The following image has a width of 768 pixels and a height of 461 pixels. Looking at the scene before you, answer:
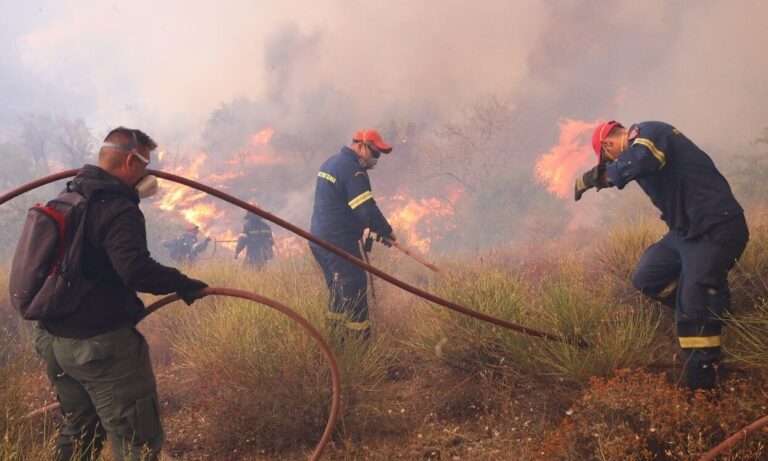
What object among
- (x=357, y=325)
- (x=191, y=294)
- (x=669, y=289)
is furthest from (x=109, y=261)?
(x=669, y=289)

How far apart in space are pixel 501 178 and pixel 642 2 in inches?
646

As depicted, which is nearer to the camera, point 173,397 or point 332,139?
point 173,397

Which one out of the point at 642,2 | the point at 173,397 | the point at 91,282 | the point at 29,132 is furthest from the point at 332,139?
the point at 29,132

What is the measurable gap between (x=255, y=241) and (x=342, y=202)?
644cm

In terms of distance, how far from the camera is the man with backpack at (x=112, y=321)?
2.05 meters

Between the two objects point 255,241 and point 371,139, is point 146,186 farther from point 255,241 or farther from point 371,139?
point 255,241

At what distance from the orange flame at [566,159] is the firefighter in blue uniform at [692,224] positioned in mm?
17021

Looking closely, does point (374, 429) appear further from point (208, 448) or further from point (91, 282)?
point (91, 282)

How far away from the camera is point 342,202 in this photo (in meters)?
4.97

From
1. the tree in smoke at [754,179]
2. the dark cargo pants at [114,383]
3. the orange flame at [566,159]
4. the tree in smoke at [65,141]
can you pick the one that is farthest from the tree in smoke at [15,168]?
the tree in smoke at [754,179]

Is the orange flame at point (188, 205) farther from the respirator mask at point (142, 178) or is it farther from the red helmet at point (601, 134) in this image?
the red helmet at point (601, 134)

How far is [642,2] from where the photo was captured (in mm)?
26734

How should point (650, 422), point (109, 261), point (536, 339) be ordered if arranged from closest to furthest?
1. point (109, 261)
2. point (650, 422)
3. point (536, 339)

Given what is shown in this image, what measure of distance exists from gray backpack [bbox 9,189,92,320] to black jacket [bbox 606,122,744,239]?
3.07 m
